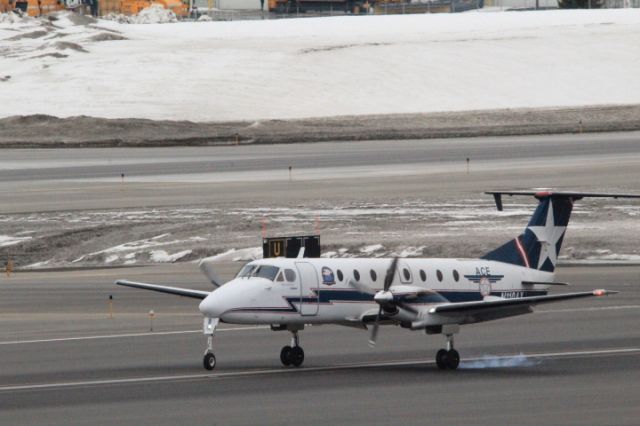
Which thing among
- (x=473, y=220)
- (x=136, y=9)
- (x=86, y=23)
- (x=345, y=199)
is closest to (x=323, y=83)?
(x=86, y=23)

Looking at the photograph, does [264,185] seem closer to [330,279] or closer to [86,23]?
[330,279]

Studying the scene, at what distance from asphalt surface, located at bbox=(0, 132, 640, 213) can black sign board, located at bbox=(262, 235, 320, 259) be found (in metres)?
18.9

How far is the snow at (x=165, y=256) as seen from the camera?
54.9 meters

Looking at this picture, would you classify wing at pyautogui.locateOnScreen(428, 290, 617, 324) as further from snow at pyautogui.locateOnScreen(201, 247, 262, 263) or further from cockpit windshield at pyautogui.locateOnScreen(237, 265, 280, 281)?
snow at pyautogui.locateOnScreen(201, 247, 262, 263)

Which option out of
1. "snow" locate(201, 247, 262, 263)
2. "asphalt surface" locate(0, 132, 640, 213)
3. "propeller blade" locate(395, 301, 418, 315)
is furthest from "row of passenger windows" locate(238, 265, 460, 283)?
"asphalt surface" locate(0, 132, 640, 213)

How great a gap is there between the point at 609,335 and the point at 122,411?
15.9 m

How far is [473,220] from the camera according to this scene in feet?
201

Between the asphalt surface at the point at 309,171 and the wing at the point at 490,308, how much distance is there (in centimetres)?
3678

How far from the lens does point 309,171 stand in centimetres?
7994

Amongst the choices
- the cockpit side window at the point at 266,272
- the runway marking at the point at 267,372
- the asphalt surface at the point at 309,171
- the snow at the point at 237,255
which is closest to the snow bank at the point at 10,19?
the asphalt surface at the point at 309,171

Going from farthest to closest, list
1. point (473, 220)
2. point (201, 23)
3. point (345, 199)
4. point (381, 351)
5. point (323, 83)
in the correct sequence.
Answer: point (201, 23) → point (323, 83) → point (345, 199) → point (473, 220) → point (381, 351)

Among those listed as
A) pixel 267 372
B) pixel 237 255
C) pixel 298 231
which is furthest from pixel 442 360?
pixel 298 231

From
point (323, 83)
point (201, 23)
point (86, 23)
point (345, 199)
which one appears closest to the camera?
point (345, 199)

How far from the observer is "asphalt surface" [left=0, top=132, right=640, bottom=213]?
70.2 meters
